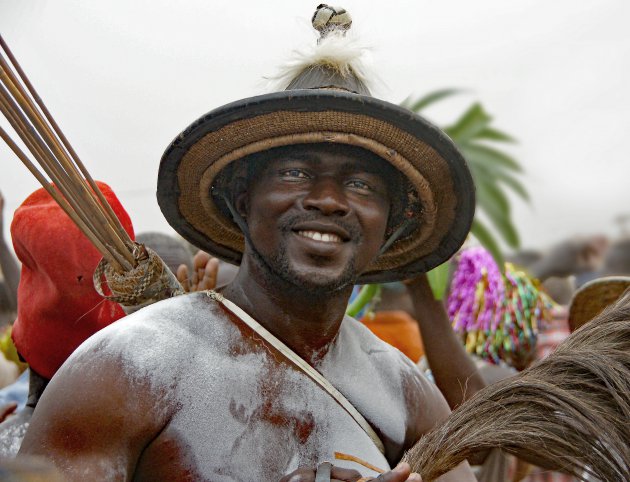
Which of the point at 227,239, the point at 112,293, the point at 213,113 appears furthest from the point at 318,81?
the point at 112,293

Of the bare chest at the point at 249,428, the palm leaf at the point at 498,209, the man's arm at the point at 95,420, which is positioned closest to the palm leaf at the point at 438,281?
the palm leaf at the point at 498,209

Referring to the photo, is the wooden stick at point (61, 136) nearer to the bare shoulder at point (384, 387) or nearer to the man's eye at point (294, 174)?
the man's eye at point (294, 174)

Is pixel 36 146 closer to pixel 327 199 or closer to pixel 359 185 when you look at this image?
pixel 327 199

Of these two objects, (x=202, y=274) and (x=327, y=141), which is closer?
(x=327, y=141)

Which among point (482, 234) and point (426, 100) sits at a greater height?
point (426, 100)

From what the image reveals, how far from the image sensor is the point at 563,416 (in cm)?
239

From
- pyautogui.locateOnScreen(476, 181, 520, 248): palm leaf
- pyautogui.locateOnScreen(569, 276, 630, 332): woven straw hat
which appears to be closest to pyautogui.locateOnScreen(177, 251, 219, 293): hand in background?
pyautogui.locateOnScreen(476, 181, 520, 248): palm leaf

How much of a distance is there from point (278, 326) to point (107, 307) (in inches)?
33.4

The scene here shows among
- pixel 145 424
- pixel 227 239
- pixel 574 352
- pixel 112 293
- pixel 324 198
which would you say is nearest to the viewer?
pixel 145 424

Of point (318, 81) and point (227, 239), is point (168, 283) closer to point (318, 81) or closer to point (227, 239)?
point (227, 239)

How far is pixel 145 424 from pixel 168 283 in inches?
30.7

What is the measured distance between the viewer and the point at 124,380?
2.34m

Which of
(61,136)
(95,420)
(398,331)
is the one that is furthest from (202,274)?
(398,331)

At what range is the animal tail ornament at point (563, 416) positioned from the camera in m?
2.36
